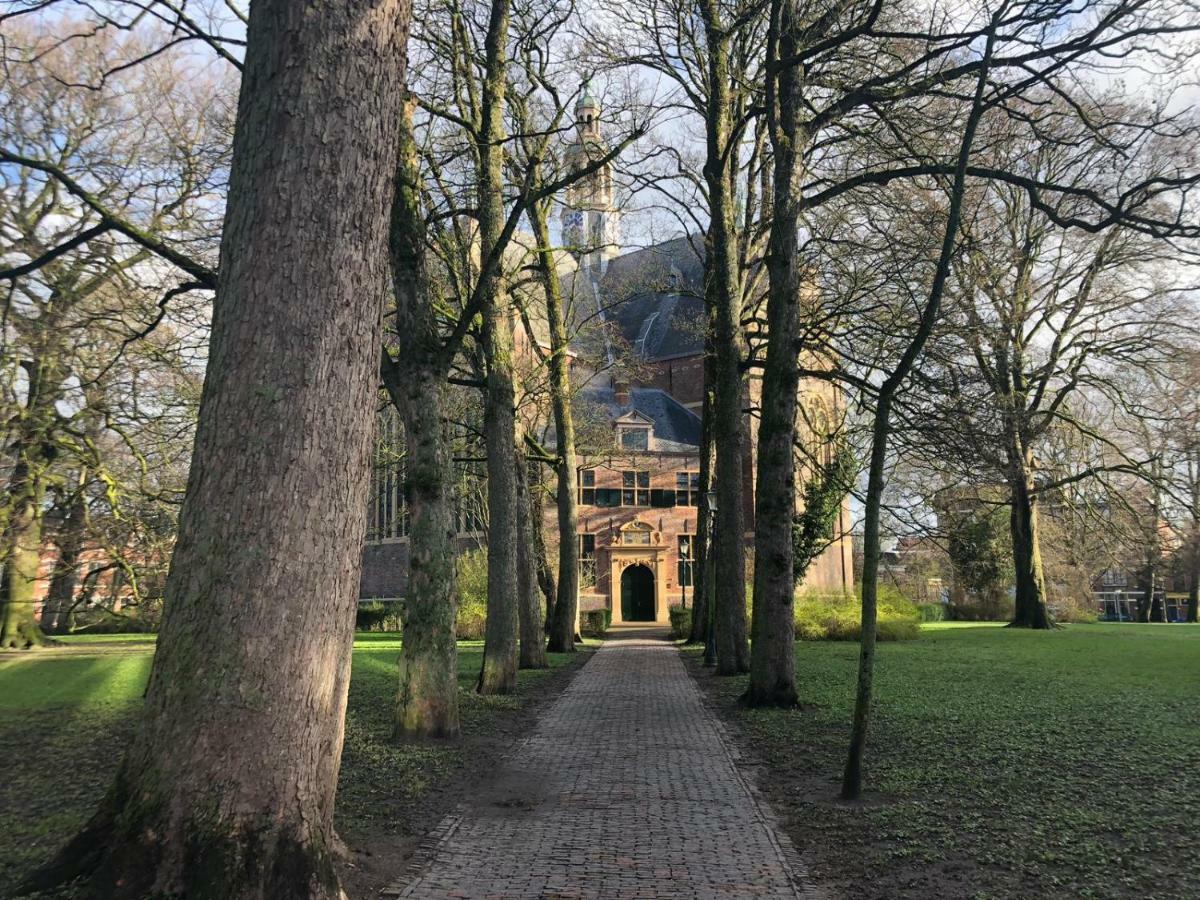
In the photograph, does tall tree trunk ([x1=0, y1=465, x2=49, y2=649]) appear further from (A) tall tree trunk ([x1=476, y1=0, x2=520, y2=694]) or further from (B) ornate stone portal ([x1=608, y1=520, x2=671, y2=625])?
(B) ornate stone portal ([x1=608, y1=520, x2=671, y2=625])

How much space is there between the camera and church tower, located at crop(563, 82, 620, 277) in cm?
1434

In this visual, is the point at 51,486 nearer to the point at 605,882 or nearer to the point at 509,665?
the point at 509,665

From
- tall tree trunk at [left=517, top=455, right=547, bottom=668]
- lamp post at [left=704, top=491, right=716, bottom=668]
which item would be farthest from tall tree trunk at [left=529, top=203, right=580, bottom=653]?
lamp post at [left=704, top=491, right=716, bottom=668]

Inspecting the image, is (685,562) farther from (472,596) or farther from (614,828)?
(614,828)

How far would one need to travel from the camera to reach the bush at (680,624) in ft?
104

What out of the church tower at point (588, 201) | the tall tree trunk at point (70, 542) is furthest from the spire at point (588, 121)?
the tall tree trunk at point (70, 542)

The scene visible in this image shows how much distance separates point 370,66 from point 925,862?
17.3 feet

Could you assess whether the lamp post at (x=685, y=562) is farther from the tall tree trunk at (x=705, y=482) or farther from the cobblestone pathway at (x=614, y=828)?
the cobblestone pathway at (x=614, y=828)

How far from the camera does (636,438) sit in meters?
44.3

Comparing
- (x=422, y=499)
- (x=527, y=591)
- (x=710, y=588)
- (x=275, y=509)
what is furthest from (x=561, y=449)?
(x=275, y=509)

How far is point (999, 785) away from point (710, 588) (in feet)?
53.9

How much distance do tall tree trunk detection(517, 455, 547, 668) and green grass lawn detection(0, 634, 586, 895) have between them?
0.77 m

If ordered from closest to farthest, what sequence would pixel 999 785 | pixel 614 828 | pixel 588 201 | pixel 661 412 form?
pixel 614 828, pixel 999 785, pixel 588 201, pixel 661 412

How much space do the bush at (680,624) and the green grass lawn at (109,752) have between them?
1470 cm
